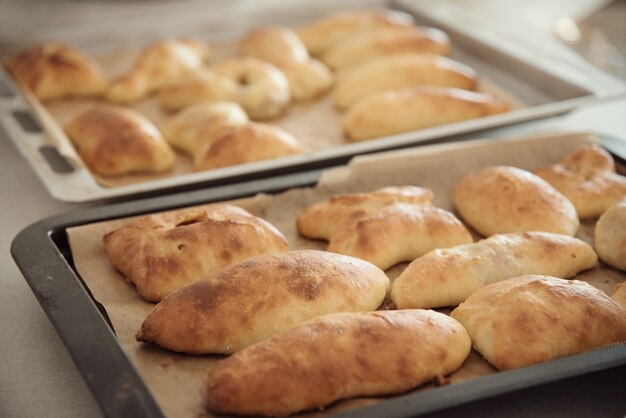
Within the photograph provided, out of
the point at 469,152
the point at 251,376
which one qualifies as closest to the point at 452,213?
the point at 469,152

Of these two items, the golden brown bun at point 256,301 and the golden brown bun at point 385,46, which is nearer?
the golden brown bun at point 256,301

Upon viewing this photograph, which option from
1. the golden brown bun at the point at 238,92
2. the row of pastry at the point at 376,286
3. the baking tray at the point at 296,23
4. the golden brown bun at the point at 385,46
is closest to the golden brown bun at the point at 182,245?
the row of pastry at the point at 376,286

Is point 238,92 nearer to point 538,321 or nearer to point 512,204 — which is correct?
point 512,204

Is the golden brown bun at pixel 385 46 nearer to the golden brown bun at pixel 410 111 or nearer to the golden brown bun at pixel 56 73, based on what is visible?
the golden brown bun at pixel 410 111

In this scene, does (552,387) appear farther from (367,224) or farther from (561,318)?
(367,224)

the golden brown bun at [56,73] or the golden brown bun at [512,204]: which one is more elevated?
the golden brown bun at [512,204]

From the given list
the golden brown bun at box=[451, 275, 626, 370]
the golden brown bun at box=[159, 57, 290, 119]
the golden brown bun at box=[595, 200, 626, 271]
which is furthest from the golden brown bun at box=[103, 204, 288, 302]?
the golden brown bun at box=[159, 57, 290, 119]

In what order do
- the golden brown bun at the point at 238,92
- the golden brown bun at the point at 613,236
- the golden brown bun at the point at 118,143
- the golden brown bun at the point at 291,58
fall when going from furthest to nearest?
1. the golden brown bun at the point at 291,58
2. the golden brown bun at the point at 238,92
3. the golden brown bun at the point at 118,143
4. the golden brown bun at the point at 613,236

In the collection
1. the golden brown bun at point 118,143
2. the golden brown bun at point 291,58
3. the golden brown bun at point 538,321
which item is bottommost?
the golden brown bun at point 118,143
